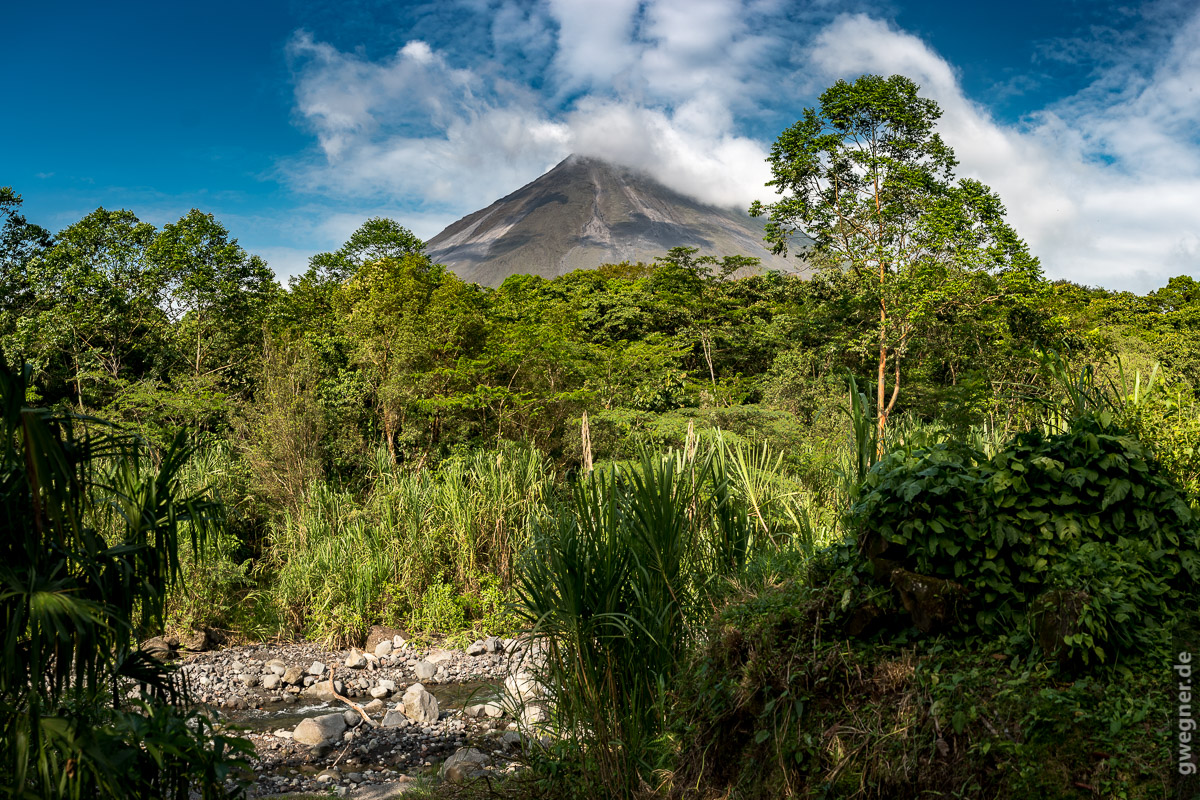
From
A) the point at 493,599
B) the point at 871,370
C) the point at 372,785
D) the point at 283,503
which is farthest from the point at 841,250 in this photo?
the point at 372,785

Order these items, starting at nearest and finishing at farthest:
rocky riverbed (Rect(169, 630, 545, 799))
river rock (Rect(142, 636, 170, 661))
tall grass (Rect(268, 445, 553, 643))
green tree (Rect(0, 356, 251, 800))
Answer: green tree (Rect(0, 356, 251, 800))
rocky riverbed (Rect(169, 630, 545, 799))
river rock (Rect(142, 636, 170, 661))
tall grass (Rect(268, 445, 553, 643))

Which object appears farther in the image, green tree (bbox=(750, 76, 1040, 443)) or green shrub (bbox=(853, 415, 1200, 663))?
green tree (bbox=(750, 76, 1040, 443))

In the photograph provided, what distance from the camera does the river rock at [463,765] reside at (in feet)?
18.2

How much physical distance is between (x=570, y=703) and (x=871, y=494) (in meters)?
1.89

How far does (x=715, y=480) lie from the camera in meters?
4.38

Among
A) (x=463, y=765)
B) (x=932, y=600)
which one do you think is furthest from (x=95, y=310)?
(x=932, y=600)

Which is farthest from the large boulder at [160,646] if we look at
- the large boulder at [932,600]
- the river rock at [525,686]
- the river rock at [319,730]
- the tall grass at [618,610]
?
the large boulder at [932,600]

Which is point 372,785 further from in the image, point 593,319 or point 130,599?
point 593,319

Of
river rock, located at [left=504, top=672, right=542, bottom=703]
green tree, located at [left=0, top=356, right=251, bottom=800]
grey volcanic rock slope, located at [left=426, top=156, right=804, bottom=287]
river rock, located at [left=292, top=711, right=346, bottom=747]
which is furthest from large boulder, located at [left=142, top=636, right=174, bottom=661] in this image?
grey volcanic rock slope, located at [left=426, top=156, right=804, bottom=287]

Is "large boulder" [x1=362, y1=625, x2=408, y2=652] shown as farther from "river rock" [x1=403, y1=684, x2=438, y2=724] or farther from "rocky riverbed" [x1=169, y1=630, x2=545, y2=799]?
"river rock" [x1=403, y1=684, x2=438, y2=724]

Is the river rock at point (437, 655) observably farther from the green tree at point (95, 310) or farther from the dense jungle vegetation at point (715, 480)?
the green tree at point (95, 310)

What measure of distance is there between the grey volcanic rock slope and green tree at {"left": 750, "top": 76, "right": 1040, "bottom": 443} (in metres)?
43.4

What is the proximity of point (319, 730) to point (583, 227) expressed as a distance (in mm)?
61618

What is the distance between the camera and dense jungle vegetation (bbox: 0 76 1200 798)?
2.54m
